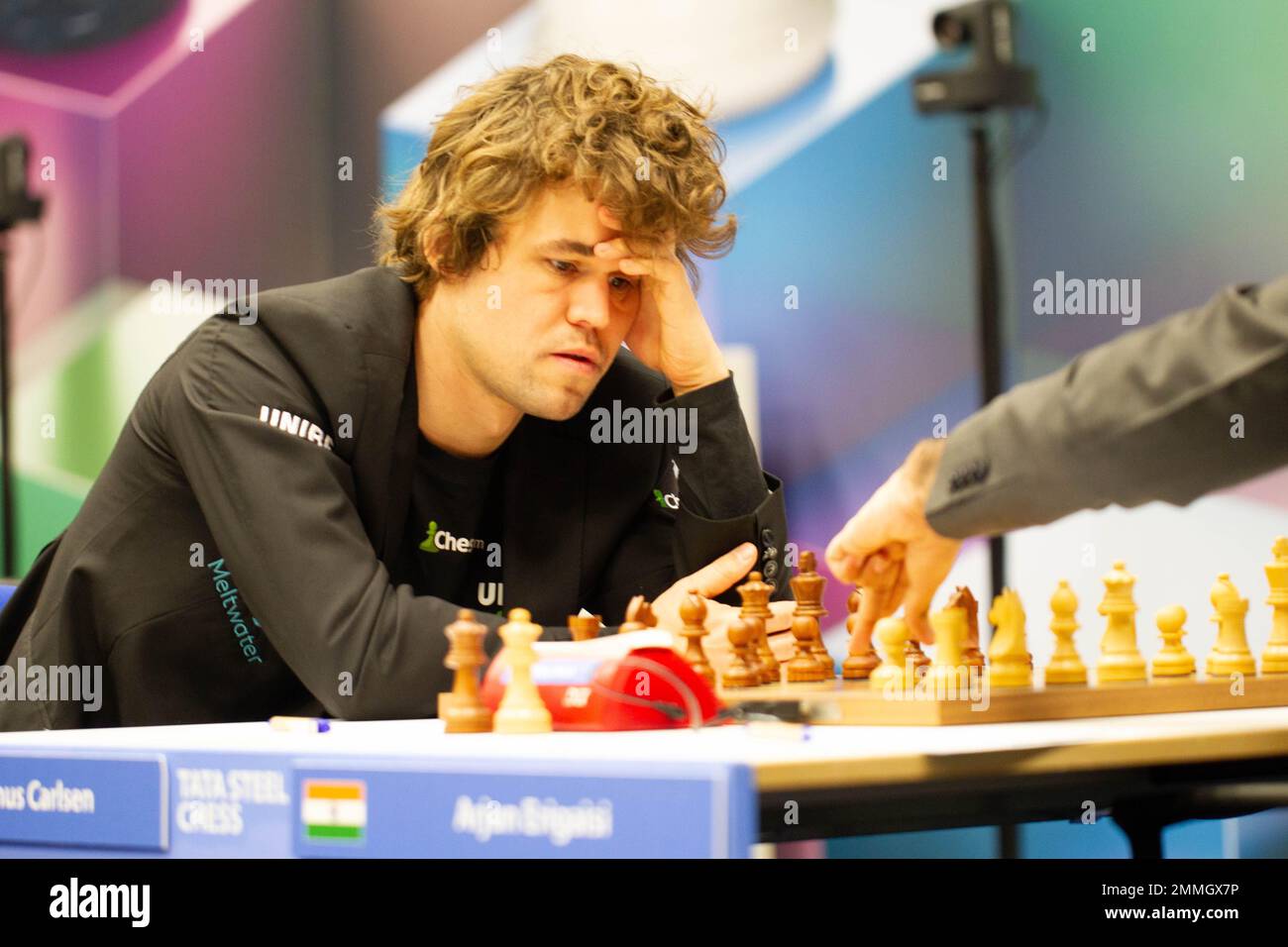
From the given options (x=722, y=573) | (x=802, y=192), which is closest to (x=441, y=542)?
(x=722, y=573)

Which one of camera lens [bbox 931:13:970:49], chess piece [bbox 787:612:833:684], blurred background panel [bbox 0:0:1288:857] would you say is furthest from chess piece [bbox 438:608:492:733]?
camera lens [bbox 931:13:970:49]

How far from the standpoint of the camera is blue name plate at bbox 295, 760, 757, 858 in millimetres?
1228

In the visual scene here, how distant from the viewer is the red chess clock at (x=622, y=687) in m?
1.68

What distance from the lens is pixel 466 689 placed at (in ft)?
5.75

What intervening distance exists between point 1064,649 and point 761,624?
37 cm

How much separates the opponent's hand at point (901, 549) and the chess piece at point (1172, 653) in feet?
1.03

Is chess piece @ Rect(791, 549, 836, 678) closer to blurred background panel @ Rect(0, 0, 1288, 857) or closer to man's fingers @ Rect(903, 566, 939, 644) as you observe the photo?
man's fingers @ Rect(903, 566, 939, 644)

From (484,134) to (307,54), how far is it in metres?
2.11

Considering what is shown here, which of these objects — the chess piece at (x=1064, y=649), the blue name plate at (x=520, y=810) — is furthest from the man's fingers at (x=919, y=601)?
the blue name plate at (x=520, y=810)

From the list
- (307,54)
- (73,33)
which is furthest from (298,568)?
(73,33)

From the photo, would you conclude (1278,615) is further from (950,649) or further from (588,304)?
(588,304)

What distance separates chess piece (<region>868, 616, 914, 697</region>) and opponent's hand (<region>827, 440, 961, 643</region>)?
20 millimetres
